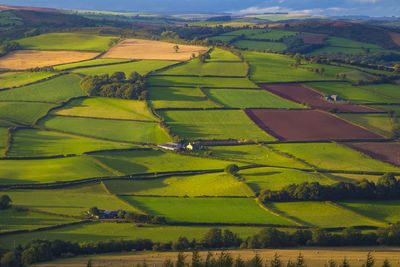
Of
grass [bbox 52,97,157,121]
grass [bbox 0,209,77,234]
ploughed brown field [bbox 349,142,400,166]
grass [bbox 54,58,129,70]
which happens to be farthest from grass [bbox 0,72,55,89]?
ploughed brown field [bbox 349,142,400,166]

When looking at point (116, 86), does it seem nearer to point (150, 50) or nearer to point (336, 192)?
point (150, 50)

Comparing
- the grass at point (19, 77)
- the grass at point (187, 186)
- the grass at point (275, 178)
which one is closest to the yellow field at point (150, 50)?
the grass at point (19, 77)

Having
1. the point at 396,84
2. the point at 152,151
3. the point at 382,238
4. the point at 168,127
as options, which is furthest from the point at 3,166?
the point at 396,84

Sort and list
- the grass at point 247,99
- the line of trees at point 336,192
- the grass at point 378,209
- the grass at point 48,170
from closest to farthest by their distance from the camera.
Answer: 1. the grass at point 378,209
2. the line of trees at point 336,192
3. the grass at point 48,170
4. the grass at point 247,99

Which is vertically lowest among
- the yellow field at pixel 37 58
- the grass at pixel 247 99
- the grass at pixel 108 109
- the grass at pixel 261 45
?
the grass at pixel 108 109

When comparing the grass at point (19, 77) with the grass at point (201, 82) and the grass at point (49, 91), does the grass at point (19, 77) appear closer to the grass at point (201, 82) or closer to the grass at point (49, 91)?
the grass at point (49, 91)

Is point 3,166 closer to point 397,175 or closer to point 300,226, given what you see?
point 300,226
